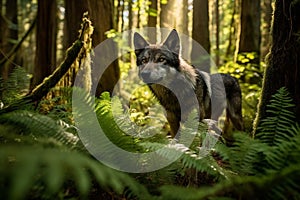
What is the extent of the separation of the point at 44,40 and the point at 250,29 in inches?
273

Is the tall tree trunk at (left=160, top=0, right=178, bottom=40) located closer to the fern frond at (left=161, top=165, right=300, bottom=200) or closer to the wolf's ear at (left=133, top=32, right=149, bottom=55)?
the wolf's ear at (left=133, top=32, right=149, bottom=55)

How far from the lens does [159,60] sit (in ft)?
20.2

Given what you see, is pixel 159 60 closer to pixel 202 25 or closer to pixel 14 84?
pixel 14 84

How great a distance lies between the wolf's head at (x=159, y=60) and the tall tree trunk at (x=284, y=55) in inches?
84.8

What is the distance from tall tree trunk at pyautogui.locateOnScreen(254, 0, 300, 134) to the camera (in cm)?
380

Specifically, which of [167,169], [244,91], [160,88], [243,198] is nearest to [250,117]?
[244,91]

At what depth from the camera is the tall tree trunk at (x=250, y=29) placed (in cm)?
1096

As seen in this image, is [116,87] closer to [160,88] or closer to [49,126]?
[160,88]

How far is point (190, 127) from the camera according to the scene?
3.55 meters

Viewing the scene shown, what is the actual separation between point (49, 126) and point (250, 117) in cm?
650

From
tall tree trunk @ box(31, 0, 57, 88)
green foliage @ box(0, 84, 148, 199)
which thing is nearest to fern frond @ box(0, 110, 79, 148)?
green foliage @ box(0, 84, 148, 199)

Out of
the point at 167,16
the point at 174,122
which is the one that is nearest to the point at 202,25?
the point at 167,16

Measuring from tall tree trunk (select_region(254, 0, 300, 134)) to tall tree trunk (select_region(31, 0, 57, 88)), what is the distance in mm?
5485

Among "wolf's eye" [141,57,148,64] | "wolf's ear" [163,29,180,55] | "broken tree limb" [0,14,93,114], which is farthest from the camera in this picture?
"wolf's eye" [141,57,148,64]
